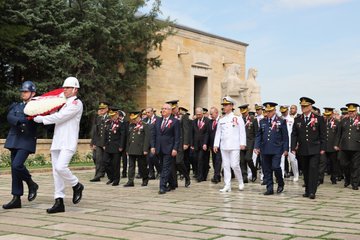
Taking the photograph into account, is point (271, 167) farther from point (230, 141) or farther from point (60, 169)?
point (60, 169)

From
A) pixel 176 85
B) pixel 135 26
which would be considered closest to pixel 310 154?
pixel 135 26

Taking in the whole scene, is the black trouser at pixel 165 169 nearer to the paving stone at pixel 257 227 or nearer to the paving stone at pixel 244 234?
the paving stone at pixel 257 227

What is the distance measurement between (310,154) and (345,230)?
13.2ft

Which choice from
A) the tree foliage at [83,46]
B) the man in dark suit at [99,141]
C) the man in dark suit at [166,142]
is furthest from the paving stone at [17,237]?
the tree foliage at [83,46]

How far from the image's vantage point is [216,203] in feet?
31.8

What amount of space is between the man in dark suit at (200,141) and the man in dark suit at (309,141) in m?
3.95

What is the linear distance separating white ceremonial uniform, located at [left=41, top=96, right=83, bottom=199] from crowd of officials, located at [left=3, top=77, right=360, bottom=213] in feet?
0.05

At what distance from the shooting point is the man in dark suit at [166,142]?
11.6 metres

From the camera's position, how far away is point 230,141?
11.9 m

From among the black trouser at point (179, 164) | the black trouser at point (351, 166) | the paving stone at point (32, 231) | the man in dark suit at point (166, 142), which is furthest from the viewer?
the black trouser at point (351, 166)

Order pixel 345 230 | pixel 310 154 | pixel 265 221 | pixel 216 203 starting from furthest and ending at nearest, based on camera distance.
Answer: pixel 310 154 → pixel 216 203 → pixel 265 221 → pixel 345 230

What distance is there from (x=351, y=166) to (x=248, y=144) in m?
2.67

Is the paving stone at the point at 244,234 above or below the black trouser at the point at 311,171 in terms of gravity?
below

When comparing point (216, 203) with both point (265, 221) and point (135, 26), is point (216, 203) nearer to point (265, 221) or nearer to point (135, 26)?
point (265, 221)
